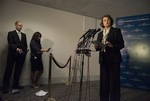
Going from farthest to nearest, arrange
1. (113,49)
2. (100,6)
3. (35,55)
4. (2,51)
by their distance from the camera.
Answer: (100,6) < (2,51) < (35,55) < (113,49)

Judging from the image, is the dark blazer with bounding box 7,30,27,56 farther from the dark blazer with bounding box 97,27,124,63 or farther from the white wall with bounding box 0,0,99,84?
the dark blazer with bounding box 97,27,124,63

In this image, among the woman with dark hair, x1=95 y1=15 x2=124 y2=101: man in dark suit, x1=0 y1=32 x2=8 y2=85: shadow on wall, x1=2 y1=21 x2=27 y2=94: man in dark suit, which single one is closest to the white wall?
x1=0 y1=32 x2=8 y2=85: shadow on wall

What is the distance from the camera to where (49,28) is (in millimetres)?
5426

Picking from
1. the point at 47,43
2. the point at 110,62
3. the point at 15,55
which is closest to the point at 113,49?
the point at 110,62

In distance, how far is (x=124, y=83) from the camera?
4887 millimetres

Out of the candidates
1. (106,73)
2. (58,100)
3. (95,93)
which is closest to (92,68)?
(95,93)

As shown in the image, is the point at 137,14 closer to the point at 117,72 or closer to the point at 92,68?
the point at 92,68

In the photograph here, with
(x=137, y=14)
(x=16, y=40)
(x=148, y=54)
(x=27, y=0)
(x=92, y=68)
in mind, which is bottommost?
(x=92, y=68)

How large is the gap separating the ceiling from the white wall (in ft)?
0.78

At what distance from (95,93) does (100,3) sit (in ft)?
7.31

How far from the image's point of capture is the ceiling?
4506 mm

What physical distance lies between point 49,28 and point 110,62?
320 centimetres

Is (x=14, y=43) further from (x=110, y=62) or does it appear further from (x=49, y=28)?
(x=110, y=62)

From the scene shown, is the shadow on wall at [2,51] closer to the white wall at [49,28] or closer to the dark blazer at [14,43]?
the white wall at [49,28]
